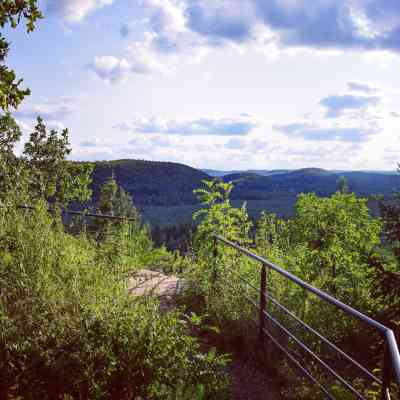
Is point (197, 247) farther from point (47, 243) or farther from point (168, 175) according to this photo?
point (168, 175)

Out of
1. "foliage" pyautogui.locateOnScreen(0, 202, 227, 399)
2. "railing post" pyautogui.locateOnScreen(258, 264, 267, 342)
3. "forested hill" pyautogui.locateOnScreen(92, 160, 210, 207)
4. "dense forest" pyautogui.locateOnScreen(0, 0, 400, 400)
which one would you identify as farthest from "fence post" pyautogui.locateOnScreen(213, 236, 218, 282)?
"forested hill" pyautogui.locateOnScreen(92, 160, 210, 207)

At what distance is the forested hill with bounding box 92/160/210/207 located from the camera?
173 metres

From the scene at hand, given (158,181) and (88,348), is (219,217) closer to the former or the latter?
(88,348)

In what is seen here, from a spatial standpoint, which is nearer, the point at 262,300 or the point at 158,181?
the point at 262,300

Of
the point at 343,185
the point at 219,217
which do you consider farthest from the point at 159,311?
the point at 343,185

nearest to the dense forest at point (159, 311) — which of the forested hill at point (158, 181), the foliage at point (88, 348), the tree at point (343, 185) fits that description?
the foliage at point (88, 348)

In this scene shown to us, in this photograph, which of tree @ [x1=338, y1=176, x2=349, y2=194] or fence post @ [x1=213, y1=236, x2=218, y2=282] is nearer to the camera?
fence post @ [x1=213, y1=236, x2=218, y2=282]

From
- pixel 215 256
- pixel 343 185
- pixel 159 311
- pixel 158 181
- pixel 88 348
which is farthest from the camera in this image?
pixel 158 181

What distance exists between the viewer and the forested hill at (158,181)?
568 ft

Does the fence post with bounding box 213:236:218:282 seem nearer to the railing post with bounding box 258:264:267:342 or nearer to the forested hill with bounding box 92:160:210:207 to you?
the railing post with bounding box 258:264:267:342

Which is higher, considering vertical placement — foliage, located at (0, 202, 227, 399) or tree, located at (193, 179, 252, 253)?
tree, located at (193, 179, 252, 253)

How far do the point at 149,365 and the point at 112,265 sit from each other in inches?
82.9

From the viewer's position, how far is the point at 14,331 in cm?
387

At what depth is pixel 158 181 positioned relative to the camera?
604 ft
